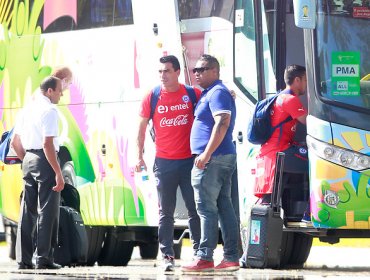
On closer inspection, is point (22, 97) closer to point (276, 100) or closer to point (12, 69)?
point (12, 69)

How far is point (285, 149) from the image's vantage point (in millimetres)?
14719

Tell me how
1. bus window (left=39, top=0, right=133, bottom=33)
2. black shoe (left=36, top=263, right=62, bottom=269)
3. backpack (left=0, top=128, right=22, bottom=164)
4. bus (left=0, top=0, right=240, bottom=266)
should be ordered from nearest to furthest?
1. black shoe (left=36, top=263, right=62, bottom=269)
2. backpack (left=0, top=128, right=22, bottom=164)
3. bus (left=0, top=0, right=240, bottom=266)
4. bus window (left=39, top=0, right=133, bottom=33)

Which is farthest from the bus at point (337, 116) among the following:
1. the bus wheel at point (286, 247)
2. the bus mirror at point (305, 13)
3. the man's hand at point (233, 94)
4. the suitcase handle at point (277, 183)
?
the bus wheel at point (286, 247)

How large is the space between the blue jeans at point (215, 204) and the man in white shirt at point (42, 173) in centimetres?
129

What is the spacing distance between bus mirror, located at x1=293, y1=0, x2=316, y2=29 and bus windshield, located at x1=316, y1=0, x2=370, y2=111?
0.22 m

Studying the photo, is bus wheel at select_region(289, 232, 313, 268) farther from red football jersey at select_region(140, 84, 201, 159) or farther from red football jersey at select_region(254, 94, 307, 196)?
red football jersey at select_region(140, 84, 201, 159)

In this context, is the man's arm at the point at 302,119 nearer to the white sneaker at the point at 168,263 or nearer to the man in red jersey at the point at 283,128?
the man in red jersey at the point at 283,128

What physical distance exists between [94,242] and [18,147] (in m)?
3.45

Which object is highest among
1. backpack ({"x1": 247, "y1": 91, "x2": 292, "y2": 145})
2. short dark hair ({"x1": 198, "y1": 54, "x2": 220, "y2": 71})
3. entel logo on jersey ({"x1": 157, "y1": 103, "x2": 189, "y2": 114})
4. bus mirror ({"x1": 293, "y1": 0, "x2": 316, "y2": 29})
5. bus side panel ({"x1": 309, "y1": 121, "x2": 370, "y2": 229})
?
bus mirror ({"x1": 293, "y1": 0, "x2": 316, "y2": 29})

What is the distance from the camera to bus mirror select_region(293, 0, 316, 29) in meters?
14.1

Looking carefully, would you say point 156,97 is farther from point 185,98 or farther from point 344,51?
point 344,51

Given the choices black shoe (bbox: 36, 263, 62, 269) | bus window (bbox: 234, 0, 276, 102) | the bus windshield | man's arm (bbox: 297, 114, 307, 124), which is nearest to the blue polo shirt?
man's arm (bbox: 297, 114, 307, 124)

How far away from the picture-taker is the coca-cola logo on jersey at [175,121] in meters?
14.2

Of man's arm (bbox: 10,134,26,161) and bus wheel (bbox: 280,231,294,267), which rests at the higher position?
man's arm (bbox: 10,134,26,161)
